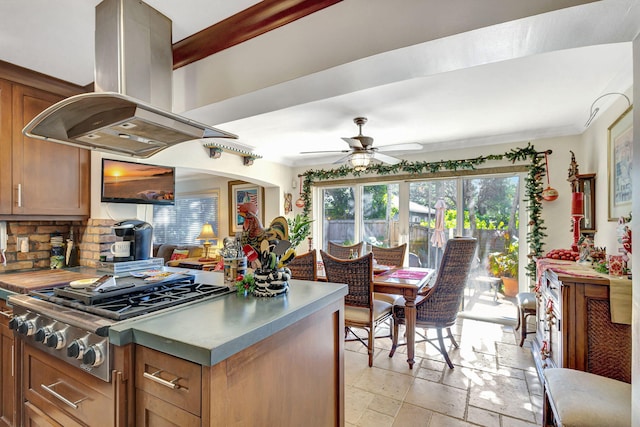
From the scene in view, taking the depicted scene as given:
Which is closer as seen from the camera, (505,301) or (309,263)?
(309,263)

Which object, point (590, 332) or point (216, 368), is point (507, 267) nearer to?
point (590, 332)

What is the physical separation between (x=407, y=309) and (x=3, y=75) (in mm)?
3539

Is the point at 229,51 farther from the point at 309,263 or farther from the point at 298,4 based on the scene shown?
the point at 309,263

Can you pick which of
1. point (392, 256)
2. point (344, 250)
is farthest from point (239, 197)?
point (392, 256)

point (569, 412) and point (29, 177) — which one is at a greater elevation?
point (29, 177)

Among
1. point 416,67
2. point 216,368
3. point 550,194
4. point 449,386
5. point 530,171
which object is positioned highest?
point 416,67

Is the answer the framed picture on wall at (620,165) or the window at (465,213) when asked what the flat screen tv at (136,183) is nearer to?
the window at (465,213)

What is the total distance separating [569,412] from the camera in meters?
1.36

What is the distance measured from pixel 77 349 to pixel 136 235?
1.44 meters

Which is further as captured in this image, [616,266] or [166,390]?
[616,266]

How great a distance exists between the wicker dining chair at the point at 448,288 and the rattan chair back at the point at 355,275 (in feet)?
1.61

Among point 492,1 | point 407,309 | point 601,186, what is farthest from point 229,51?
point 601,186

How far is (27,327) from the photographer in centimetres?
142

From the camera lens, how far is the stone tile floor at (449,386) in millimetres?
2123
